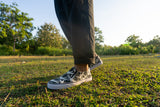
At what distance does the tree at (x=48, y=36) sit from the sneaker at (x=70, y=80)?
53.7ft

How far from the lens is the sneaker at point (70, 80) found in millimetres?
771

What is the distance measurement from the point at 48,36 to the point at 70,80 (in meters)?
17.8

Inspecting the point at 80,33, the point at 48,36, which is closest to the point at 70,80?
the point at 80,33

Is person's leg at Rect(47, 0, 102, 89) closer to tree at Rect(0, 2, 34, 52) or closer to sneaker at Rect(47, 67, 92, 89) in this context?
sneaker at Rect(47, 67, 92, 89)

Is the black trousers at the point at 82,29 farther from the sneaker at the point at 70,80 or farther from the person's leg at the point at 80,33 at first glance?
the sneaker at the point at 70,80

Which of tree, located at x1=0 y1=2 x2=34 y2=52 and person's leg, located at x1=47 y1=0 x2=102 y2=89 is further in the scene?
tree, located at x1=0 y1=2 x2=34 y2=52

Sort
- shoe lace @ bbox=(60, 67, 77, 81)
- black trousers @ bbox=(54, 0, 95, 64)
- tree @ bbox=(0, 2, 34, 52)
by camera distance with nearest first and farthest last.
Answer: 1. black trousers @ bbox=(54, 0, 95, 64)
2. shoe lace @ bbox=(60, 67, 77, 81)
3. tree @ bbox=(0, 2, 34, 52)

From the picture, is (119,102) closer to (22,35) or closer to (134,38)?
(22,35)

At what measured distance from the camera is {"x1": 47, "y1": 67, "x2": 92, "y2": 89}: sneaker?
771 millimetres

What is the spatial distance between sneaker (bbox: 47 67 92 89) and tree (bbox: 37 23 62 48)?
53.7 feet

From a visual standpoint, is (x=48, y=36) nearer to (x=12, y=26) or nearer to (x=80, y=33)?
(x=12, y=26)

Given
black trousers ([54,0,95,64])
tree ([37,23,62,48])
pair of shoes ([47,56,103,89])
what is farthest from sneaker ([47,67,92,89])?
tree ([37,23,62,48])

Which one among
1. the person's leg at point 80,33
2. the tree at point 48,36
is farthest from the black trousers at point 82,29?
the tree at point 48,36

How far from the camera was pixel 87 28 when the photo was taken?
757mm
